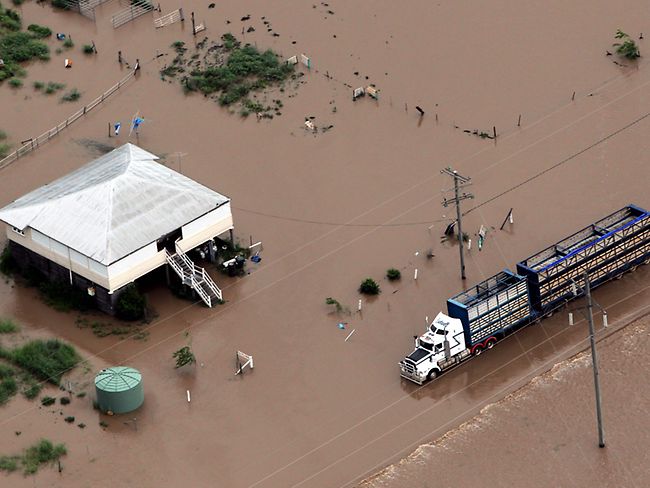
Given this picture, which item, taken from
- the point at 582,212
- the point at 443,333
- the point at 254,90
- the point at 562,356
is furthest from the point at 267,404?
the point at 254,90

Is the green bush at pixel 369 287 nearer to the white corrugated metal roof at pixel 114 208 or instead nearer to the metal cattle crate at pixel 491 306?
the metal cattle crate at pixel 491 306

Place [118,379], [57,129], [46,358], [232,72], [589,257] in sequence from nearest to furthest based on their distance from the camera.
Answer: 1. [118,379]
2. [46,358]
3. [589,257]
4. [57,129]
5. [232,72]

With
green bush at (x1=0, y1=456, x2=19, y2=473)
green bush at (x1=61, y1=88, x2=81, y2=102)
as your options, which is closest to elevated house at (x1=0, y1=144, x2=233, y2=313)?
green bush at (x1=0, y1=456, x2=19, y2=473)

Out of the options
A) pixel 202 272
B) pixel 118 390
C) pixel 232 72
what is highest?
pixel 232 72

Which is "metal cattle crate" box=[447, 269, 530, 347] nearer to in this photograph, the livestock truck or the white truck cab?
the livestock truck

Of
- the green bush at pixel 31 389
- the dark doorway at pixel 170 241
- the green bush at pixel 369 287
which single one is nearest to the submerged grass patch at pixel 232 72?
the dark doorway at pixel 170 241

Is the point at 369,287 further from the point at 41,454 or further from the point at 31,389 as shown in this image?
the point at 41,454

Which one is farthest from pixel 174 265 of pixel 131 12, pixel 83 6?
pixel 83 6
